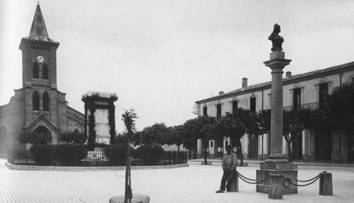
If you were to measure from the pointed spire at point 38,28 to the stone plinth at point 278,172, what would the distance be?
4063 centimetres

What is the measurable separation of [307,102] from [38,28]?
1230 inches

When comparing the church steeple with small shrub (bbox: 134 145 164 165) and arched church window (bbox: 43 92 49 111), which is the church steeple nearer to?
arched church window (bbox: 43 92 49 111)

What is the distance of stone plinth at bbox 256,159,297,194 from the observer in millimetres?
10891

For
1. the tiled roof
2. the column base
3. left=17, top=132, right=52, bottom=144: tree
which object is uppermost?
the tiled roof

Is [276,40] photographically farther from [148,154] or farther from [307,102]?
[307,102]

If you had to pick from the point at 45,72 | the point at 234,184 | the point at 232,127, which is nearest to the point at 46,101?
the point at 45,72

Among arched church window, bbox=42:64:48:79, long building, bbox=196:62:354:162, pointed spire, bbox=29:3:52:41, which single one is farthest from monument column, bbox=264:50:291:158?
pointed spire, bbox=29:3:52:41

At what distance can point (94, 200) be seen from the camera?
933 cm

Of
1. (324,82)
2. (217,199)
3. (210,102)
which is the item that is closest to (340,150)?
(324,82)

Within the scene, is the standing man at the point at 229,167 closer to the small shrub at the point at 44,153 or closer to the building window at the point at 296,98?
the small shrub at the point at 44,153

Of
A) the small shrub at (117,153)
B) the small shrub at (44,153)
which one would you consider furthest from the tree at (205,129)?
the small shrub at (44,153)

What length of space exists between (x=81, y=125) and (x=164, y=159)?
2643cm

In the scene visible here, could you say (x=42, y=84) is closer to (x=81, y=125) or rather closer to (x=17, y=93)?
(x=17, y=93)

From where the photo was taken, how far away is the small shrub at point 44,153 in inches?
832
